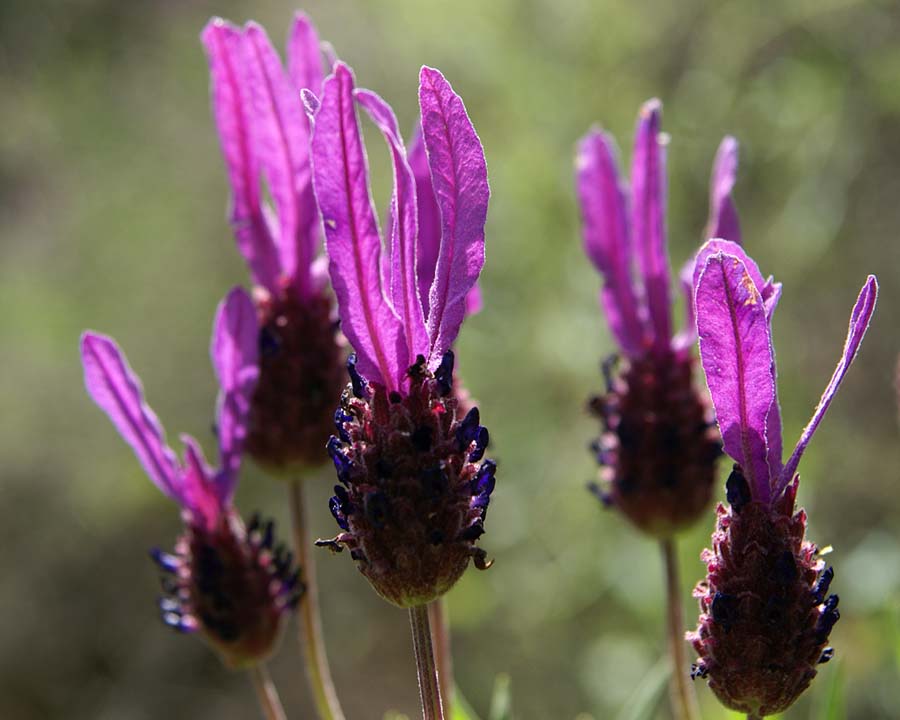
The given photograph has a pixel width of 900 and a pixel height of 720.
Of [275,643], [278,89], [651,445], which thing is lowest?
[275,643]

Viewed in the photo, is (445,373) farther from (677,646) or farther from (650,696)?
(650,696)

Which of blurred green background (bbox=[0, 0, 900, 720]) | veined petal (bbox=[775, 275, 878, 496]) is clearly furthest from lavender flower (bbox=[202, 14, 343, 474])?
blurred green background (bbox=[0, 0, 900, 720])

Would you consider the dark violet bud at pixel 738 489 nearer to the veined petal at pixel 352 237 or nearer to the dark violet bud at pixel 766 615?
the dark violet bud at pixel 766 615

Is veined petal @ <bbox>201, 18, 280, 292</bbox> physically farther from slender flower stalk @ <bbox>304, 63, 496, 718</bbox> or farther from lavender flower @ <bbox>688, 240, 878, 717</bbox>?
lavender flower @ <bbox>688, 240, 878, 717</bbox>

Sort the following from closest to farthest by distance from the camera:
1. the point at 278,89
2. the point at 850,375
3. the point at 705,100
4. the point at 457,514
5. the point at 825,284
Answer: the point at 457,514 < the point at 278,89 < the point at 705,100 < the point at 825,284 < the point at 850,375

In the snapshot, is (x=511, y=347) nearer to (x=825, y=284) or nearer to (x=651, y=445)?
(x=825, y=284)

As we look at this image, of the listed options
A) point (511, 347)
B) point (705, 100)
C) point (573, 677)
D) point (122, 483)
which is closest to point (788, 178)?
point (705, 100)

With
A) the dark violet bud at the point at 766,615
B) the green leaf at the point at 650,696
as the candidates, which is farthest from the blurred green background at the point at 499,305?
the dark violet bud at the point at 766,615

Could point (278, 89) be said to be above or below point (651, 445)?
above
